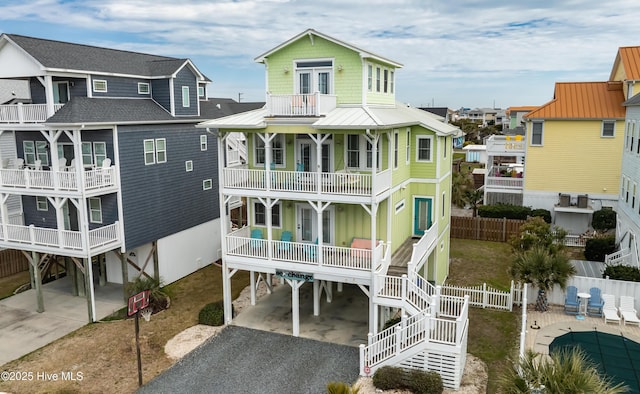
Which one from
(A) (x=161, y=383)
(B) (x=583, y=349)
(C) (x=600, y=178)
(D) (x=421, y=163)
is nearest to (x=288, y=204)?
(D) (x=421, y=163)

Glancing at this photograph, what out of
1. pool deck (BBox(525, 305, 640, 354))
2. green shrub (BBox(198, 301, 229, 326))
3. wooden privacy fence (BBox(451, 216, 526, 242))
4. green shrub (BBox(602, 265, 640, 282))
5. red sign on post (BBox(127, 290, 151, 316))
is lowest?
pool deck (BBox(525, 305, 640, 354))

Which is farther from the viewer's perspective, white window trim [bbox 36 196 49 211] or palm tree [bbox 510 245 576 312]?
white window trim [bbox 36 196 49 211]

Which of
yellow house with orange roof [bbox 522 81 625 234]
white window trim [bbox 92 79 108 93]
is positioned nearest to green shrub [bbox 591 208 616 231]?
yellow house with orange roof [bbox 522 81 625 234]

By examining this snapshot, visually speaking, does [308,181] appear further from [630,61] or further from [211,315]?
[630,61]

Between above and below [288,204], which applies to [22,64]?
above

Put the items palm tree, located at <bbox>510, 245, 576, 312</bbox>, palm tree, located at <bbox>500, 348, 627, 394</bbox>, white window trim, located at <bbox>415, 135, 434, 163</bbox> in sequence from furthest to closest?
white window trim, located at <bbox>415, 135, 434, 163</bbox> < palm tree, located at <bbox>510, 245, 576, 312</bbox> < palm tree, located at <bbox>500, 348, 627, 394</bbox>

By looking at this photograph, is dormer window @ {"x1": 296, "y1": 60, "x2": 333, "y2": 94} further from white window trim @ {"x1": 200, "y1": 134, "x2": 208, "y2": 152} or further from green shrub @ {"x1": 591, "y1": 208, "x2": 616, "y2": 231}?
green shrub @ {"x1": 591, "y1": 208, "x2": 616, "y2": 231}

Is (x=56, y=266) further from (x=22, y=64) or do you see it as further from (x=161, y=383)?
(x=161, y=383)
